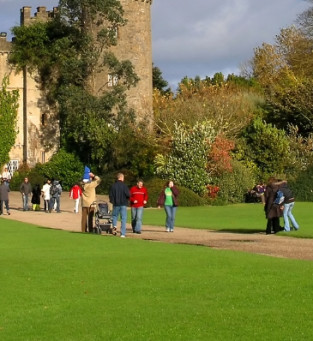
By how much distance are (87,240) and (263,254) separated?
574 centimetres

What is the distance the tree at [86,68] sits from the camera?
62.4 m

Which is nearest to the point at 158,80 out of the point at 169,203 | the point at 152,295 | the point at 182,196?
the point at 182,196

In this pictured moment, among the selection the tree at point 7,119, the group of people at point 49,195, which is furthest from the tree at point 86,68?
the group of people at point 49,195

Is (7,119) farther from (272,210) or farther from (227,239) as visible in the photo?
(227,239)

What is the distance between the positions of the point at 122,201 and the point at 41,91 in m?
42.1

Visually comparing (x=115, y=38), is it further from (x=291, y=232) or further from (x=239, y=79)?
(x=291, y=232)

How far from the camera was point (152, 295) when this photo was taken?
14375mm

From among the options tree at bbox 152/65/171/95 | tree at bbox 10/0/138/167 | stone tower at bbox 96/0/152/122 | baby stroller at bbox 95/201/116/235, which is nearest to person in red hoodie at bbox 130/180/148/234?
baby stroller at bbox 95/201/116/235

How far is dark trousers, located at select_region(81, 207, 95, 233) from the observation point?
29.9 metres

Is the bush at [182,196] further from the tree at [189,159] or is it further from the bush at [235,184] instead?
the bush at [235,184]

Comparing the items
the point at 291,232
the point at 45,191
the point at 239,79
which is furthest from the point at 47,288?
the point at 239,79

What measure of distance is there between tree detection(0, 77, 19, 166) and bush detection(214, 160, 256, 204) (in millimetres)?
17585

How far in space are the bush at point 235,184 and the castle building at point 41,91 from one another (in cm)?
1143

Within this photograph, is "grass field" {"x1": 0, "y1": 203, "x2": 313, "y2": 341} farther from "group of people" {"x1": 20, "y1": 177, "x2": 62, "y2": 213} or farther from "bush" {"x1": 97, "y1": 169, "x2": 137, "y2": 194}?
"bush" {"x1": 97, "y1": 169, "x2": 137, "y2": 194}
